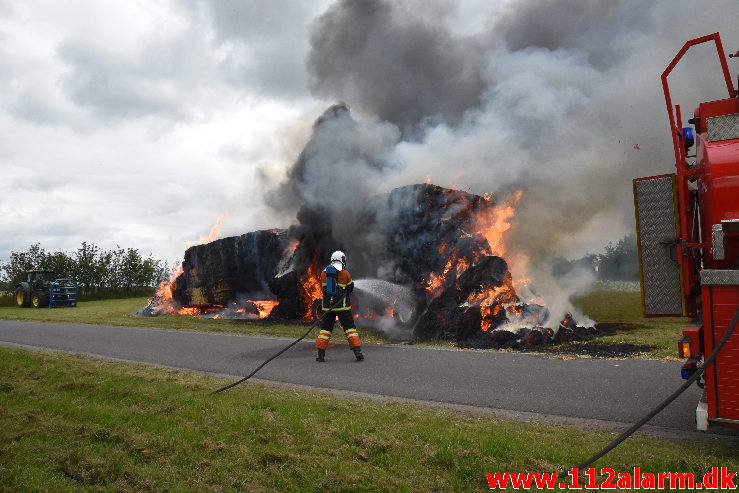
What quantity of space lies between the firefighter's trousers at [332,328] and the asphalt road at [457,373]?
349 mm

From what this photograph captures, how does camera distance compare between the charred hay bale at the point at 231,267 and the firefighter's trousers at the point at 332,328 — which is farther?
the charred hay bale at the point at 231,267

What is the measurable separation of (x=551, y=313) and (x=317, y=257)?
26.0 ft

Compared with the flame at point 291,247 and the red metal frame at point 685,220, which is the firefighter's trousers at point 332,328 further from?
the flame at point 291,247

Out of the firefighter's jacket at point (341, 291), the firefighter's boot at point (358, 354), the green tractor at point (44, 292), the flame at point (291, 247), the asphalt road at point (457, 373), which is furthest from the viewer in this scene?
the green tractor at point (44, 292)

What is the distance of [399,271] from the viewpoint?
13.8 m

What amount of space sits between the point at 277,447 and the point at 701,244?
368 centimetres

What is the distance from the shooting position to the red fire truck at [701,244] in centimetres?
366

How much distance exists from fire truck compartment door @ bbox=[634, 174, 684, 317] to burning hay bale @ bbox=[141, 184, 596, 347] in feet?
18.6

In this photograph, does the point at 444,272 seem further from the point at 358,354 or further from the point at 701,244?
the point at 701,244

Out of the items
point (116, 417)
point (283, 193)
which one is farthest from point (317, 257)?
point (116, 417)

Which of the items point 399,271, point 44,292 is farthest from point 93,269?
point 399,271

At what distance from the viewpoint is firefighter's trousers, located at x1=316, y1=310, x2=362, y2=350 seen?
8.55 m

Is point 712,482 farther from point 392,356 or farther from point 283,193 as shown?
point 283,193

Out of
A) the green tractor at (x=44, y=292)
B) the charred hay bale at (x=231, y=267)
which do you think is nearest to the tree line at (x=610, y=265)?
the charred hay bale at (x=231, y=267)
